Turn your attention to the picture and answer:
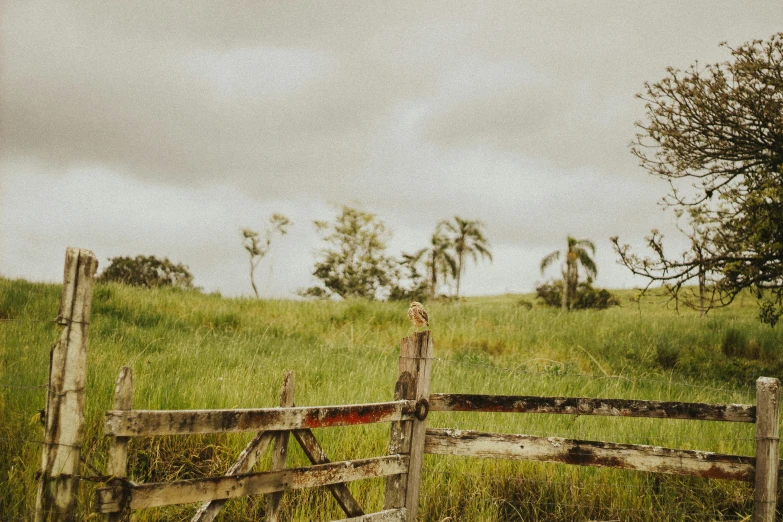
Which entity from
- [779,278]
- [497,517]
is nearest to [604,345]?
[779,278]

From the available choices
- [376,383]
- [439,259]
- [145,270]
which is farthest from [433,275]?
[376,383]

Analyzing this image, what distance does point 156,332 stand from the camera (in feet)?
38.3

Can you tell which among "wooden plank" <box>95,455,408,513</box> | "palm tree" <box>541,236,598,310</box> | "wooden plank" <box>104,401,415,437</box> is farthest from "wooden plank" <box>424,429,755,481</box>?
"palm tree" <box>541,236,598,310</box>

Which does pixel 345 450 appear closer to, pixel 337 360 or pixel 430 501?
pixel 430 501

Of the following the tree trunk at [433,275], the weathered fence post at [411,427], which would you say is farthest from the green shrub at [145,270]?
the weathered fence post at [411,427]

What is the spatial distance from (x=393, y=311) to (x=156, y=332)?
7.12 m

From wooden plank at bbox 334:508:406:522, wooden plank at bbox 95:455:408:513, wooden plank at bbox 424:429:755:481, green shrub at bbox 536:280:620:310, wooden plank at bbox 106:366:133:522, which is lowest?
wooden plank at bbox 334:508:406:522

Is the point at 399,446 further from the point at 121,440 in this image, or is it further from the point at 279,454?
the point at 121,440

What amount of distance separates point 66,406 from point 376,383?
228 inches

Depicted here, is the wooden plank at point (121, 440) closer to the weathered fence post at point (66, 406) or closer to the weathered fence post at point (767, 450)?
the weathered fence post at point (66, 406)

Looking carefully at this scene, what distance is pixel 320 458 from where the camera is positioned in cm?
413

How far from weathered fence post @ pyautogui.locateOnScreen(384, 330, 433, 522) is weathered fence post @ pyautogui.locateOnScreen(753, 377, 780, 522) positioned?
2.72 meters

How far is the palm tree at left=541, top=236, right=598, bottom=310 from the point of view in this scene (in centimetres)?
3394

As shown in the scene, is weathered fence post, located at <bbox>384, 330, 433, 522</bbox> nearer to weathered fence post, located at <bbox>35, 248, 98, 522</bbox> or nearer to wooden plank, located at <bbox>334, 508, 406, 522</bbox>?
wooden plank, located at <bbox>334, 508, 406, 522</bbox>
